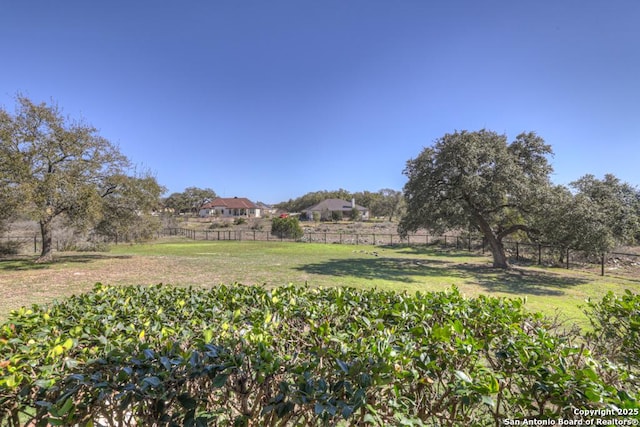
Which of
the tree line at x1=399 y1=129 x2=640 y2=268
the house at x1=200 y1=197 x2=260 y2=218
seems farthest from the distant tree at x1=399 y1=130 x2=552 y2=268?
the house at x1=200 y1=197 x2=260 y2=218

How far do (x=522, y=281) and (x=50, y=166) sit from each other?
2163 centimetres

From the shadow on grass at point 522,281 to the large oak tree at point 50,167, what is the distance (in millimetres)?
17166

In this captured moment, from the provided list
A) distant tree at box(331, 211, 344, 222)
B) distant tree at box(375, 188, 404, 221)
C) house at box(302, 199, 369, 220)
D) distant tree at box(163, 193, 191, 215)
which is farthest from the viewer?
distant tree at box(163, 193, 191, 215)

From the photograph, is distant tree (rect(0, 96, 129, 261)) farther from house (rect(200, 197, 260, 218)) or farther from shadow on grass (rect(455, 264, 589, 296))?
house (rect(200, 197, 260, 218))

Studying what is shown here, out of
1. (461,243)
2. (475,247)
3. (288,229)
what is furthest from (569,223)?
(288,229)

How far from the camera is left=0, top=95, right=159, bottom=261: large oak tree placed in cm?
1212

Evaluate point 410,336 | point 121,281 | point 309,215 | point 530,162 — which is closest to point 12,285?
point 121,281

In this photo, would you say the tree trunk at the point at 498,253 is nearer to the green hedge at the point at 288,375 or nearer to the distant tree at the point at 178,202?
the green hedge at the point at 288,375

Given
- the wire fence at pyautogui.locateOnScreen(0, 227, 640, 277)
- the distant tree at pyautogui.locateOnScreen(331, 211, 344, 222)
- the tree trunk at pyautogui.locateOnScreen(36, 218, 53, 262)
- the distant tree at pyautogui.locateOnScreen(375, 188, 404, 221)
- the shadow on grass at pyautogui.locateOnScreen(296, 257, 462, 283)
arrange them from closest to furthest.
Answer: the shadow on grass at pyautogui.locateOnScreen(296, 257, 462, 283), the tree trunk at pyautogui.locateOnScreen(36, 218, 53, 262), the wire fence at pyautogui.locateOnScreen(0, 227, 640, 277), the distant tree at pyautogui.locateOnScreen(331, 211, 344, 222), the distant tree at pyautogui.locateOnScreen(375, 188, 404, 221)

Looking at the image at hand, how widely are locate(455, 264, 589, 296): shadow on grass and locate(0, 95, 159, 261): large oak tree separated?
17166 mm

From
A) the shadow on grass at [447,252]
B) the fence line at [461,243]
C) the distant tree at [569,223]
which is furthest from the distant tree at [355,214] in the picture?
the distant tree at [569,223]

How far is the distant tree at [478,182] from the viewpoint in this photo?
13.1 m

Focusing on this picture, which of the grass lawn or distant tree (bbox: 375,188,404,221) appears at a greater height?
distant tree (bbox: 375,188,404,221)

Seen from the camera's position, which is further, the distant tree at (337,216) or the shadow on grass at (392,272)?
the distant tree at (337,216)
